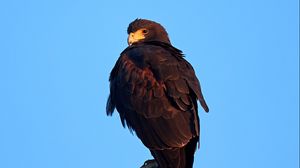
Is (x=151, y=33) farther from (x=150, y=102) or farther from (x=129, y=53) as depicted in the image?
(x=150, y=102)

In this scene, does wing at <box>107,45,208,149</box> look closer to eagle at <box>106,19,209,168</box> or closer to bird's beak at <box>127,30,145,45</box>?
eagle at <box>106,19,209,168</box>

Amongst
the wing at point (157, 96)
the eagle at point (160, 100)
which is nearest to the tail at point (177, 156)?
the eagle at point (160, 100)

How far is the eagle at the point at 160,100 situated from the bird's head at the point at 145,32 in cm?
112

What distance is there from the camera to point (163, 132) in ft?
35.8

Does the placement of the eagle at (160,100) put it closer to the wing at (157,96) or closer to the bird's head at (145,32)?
the wing at (157,96)

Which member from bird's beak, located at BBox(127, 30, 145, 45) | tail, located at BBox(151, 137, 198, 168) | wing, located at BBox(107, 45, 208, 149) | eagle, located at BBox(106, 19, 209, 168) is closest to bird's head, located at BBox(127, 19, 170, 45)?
bird's beak, located at BBox(127, 30, 145, 45)

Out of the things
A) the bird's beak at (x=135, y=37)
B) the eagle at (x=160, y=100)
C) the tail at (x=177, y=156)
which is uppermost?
the bird's beak at (x=135, y=37)

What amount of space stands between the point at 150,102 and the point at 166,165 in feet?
2.90

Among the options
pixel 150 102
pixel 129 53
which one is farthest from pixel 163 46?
pixel 150 102

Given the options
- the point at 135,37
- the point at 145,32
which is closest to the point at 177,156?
the point at 135,37

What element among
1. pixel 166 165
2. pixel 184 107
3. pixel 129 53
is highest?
pixel 129 53

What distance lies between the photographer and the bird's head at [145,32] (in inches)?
523

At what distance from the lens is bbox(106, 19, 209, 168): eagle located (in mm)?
10914

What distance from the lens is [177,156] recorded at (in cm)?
1089
